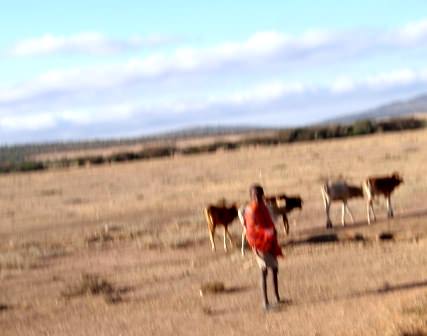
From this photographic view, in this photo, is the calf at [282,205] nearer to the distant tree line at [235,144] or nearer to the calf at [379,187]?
the calf at [379,187]

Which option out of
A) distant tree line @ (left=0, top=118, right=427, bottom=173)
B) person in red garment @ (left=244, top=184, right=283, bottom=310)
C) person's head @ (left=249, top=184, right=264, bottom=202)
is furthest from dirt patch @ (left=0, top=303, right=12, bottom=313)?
distant tree line @ (left=0, top=118, right=427, bottom=173)

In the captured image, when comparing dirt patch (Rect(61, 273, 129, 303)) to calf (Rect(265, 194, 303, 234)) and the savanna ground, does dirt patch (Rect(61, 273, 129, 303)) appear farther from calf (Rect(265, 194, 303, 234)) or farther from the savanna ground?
calf (Rect(265, 194, 303, 234))

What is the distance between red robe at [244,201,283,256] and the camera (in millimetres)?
15492

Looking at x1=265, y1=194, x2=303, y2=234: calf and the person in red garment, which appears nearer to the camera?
the person in red garment

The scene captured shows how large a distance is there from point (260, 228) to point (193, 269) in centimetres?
625

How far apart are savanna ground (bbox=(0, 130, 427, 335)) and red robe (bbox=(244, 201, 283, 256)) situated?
1.03 metres

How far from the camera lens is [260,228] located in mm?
15492

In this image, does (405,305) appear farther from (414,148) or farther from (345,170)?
(414,148)

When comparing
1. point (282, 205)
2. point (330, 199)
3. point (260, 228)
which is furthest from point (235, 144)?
point (260, 228)

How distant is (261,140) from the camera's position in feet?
292

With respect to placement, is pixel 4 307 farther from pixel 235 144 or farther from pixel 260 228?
pixel 235 144

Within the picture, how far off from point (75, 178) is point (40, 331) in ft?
158

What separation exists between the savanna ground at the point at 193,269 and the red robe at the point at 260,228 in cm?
103

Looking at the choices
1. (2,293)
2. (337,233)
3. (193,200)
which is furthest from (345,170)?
(2,293)
